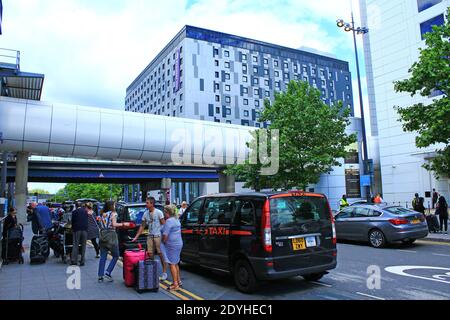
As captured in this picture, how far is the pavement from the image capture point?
6566mm

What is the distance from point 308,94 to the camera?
22281 millimetres

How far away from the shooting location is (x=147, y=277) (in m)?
6.82

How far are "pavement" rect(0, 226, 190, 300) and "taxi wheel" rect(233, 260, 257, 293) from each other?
3.47ft

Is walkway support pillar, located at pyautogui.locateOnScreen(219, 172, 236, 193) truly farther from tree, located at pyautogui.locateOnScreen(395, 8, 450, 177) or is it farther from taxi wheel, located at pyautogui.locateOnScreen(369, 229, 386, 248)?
taxi wheel, located at pyautogui.locateOnScreen(369, 229, 386, 248)

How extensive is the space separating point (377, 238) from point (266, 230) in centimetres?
752

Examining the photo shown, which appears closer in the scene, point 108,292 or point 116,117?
point 108,292

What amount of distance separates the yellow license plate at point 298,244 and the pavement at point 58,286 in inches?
85.4

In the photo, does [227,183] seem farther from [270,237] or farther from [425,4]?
[270,237]

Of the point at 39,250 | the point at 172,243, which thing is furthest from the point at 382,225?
the point at 39,250

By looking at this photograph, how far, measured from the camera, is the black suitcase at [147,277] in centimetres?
678

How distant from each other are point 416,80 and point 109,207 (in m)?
12.0

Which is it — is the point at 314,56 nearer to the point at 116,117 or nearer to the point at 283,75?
the point at 283,75

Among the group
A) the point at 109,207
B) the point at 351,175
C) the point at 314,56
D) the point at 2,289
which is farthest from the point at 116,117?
the point at 314,56
